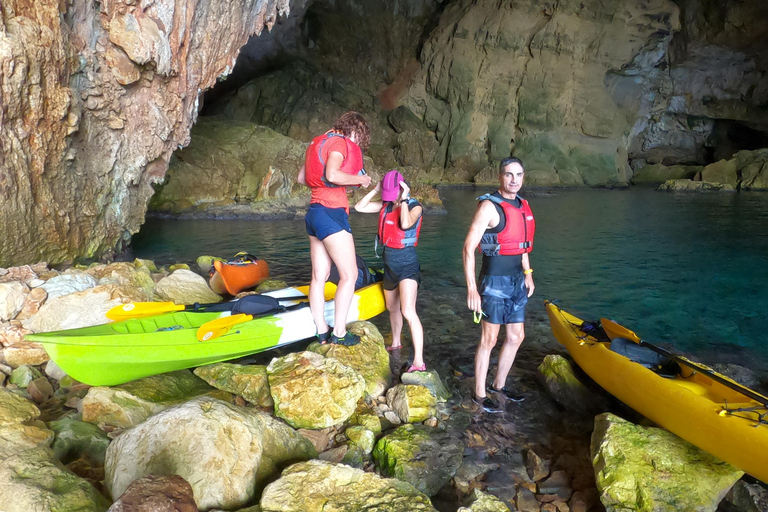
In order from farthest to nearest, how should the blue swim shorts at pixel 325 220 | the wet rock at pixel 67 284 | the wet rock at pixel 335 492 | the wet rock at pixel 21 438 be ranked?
1. the wet rock at pixel 67 284
2. the blue swim shorts at pixel 325 220
3. the wet rock at pixel 21 438
4. the wet rock at pixel 335 492

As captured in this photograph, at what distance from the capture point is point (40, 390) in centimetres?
334

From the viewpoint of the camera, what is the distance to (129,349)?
3352 mm

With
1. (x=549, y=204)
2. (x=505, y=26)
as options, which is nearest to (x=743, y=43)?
(x=505, y=26)

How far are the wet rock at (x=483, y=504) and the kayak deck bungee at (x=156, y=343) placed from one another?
7.06 ft

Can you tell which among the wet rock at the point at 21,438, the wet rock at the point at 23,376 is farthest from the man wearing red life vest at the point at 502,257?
the wet rock at the point at 23,376

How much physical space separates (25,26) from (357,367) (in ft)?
17.4

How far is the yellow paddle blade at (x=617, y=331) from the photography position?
3.68 meters

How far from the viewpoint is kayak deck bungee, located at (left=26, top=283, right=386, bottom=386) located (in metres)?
3.19

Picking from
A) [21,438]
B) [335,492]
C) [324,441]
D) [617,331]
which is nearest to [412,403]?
[324,441]

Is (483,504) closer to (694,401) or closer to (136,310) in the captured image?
(694,401)

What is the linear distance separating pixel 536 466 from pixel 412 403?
0.89 m

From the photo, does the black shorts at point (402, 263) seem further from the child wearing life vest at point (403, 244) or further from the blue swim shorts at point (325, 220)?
the blue swim shorts at point (325, 220)

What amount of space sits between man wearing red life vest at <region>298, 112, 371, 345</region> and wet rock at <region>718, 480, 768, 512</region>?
2606mm

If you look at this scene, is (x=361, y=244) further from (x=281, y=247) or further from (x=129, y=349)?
(x=129, y=349)
